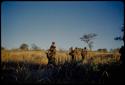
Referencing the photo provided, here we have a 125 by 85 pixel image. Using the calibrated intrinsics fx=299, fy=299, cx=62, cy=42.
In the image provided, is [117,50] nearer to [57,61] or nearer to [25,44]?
[57,61]

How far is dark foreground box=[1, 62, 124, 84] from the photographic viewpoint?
6.22 m

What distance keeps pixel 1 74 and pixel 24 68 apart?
0.53 metres

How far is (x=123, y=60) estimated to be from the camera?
627cm

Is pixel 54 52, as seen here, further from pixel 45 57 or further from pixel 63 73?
pixel 63 73

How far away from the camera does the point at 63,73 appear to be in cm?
637

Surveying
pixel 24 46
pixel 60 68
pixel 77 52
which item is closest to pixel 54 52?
pixel 60 68

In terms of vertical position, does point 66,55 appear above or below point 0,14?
below

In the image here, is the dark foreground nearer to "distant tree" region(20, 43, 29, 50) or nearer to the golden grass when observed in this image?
the golden grass

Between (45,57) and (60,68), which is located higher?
(45,57)

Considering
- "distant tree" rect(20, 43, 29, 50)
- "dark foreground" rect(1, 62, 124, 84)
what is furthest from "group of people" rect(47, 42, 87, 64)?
"distant tree" rect(20, 43, 29, 50)

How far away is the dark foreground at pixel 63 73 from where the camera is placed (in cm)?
622

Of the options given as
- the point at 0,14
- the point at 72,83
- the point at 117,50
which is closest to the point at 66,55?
the point at 72,83

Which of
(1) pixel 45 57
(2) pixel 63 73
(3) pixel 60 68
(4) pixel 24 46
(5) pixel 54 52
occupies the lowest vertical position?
(2) pixel 63 73

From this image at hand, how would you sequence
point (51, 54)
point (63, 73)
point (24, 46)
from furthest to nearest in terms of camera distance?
point (24, 46) < point (51, 54) < point (63, 73)
